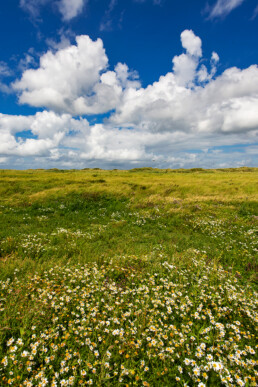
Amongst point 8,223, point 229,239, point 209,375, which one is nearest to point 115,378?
point 209,375

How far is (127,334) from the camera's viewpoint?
4.84 m

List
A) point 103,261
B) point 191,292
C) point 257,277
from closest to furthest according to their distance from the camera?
point 191,292
point 257,277
point 103,261

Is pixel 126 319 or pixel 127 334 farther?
pixel 126 319

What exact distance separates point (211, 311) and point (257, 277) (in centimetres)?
496

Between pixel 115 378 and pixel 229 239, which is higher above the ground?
pixel 115 378

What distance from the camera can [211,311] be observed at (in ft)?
19.6

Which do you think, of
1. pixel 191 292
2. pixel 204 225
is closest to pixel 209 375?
pixel 191 292

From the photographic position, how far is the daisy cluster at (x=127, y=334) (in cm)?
394

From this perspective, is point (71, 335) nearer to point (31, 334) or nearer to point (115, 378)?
point (31, 334)

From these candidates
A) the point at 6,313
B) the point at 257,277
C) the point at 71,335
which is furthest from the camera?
the point at 257,277

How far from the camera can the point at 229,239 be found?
15.0 m

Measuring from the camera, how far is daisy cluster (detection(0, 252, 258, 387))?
3938 mm

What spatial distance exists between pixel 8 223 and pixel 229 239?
2135 cm

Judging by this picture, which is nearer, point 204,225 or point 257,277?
point 257,277
